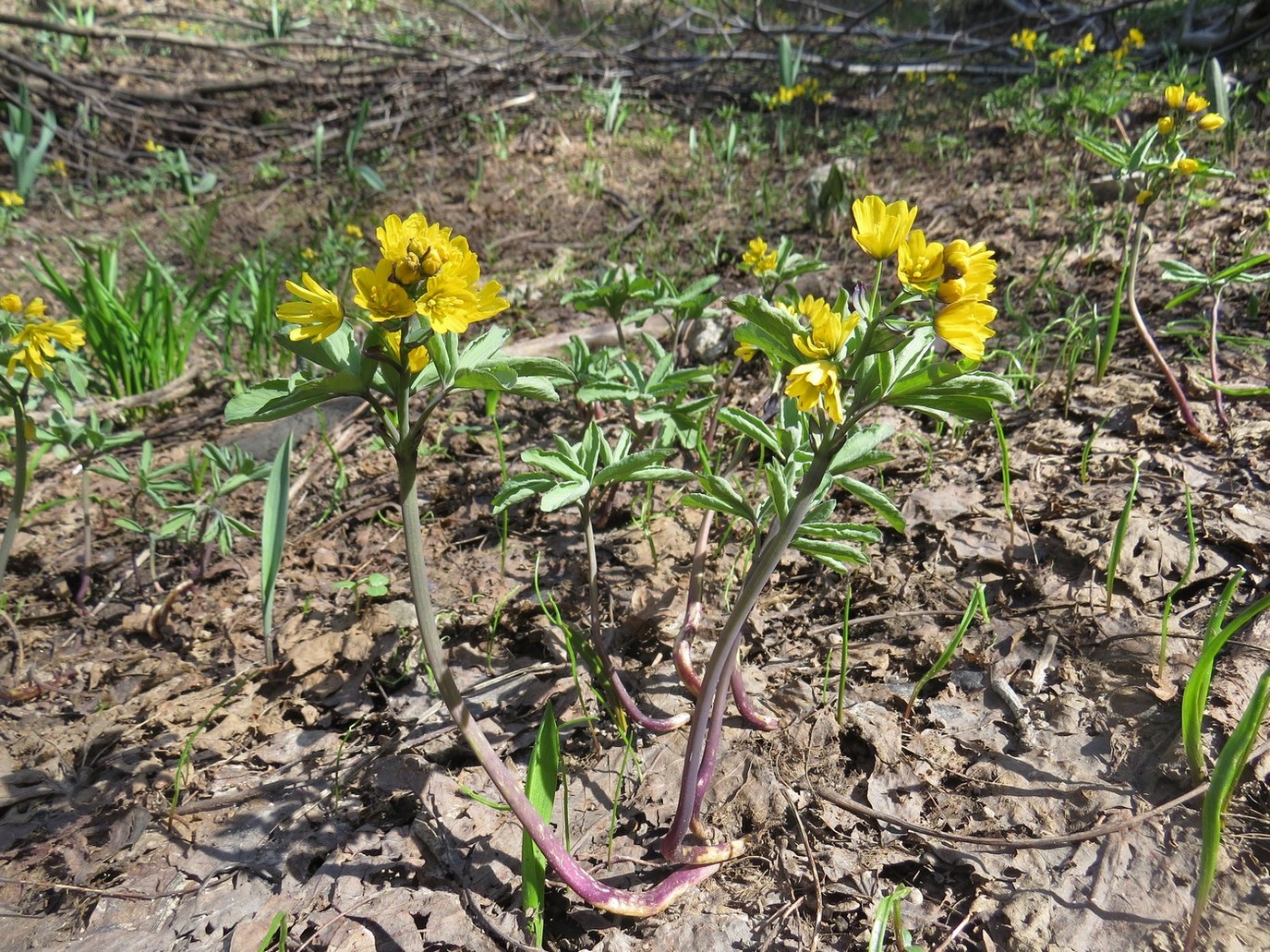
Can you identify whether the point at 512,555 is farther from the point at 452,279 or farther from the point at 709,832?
the point at 452,279

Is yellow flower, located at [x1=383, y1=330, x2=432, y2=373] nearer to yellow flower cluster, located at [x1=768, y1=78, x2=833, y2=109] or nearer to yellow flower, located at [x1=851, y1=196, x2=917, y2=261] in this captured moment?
yellow flower, located at [x1=851, y1=196, x2=917, y2=261]

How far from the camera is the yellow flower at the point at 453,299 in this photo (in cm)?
105

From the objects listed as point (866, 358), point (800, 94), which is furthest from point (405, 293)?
point (800, 94)

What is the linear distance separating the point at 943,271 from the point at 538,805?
1.11m

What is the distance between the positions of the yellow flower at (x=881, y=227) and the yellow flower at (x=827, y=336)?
118 mm

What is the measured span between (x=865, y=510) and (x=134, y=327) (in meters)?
3.16

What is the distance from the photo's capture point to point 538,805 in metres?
1.35

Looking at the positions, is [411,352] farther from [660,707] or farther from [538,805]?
[660,707]

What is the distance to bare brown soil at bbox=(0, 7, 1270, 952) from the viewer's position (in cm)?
135

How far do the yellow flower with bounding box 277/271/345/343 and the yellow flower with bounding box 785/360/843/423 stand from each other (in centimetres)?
66

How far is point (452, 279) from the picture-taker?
3.51ft

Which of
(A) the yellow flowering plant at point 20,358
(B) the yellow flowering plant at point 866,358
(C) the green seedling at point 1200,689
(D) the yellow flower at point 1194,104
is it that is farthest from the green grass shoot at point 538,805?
(D) the yellow flower at point 1194,104

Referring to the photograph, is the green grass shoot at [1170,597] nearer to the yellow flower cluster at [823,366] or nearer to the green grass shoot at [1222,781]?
the green grass shoot at [1222,781]

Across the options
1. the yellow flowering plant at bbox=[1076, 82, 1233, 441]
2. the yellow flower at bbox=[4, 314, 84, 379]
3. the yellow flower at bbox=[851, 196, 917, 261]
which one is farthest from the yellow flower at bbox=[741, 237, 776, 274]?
the yellow flower at bbox=[4, 314, 84, 379]
